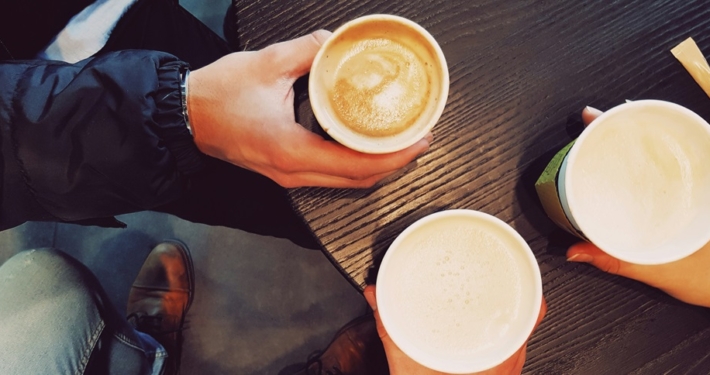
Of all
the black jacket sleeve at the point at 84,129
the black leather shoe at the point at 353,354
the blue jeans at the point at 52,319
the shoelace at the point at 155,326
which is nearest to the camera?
the black jacket sleeve at the point at 84,129

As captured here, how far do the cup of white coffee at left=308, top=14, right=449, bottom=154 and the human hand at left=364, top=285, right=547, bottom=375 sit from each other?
10.5 inches

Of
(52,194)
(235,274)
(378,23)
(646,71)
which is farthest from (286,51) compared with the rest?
(235,274)

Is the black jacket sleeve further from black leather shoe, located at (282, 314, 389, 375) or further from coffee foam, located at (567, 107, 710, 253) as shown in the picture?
black leather shoe, located at (282, 314, 389, 375)

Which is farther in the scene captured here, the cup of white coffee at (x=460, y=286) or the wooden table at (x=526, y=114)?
the wooden table at (x=526, y=114)

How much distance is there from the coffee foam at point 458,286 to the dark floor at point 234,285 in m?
1.05

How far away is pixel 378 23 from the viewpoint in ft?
2.34

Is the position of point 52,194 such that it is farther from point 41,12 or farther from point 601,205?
point 601,205

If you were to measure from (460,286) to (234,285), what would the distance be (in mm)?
1236

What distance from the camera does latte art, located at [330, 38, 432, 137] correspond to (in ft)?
2.45

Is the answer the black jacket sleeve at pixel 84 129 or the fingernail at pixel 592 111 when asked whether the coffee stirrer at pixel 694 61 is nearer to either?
the fingernail at pixel 592 111

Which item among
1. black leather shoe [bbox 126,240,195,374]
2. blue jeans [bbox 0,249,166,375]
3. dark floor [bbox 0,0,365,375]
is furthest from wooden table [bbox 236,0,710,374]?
black leather shoe [bbox 126,240,195,374]

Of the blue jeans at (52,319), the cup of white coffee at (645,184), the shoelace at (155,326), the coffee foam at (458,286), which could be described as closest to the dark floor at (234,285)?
the shoelace at (155,326)

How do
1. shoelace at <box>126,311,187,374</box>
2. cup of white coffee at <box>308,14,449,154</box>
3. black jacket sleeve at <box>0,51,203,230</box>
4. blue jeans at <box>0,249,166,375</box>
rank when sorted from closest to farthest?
1. cup of white coffee at <box>308,14,449,154</box>
2. black jacket sleeve at <box>0,51,203,230</box>
3. blue jeans at <box>0,249,166,375</box>
4. shoelace at <box>126,311,187,374</box>

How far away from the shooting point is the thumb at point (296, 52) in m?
0.77
